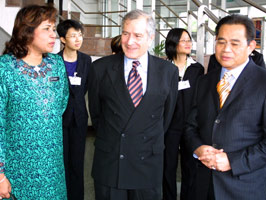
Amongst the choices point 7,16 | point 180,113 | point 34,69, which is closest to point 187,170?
point 180,113

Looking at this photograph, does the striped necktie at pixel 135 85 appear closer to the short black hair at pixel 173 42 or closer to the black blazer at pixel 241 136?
the black blazer at pixel 241 136

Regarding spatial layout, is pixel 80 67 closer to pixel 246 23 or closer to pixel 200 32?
pixel 200 32

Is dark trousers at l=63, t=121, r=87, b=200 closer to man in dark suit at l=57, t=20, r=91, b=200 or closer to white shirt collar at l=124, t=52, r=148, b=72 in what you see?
man in dark suit at l=57, t=20, r=91, b=200

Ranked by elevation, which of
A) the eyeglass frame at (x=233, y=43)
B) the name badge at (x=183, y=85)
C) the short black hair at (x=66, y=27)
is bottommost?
the name badge at (x=183, y=85)

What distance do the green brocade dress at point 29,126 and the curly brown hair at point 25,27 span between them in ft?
0.19

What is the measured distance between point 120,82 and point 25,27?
0.63 m

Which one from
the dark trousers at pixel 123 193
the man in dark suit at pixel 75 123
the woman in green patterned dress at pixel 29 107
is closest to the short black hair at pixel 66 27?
the man in dark suit at pixel 75 123

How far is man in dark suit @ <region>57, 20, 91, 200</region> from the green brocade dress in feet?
2.61

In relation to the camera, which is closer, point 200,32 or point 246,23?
point 246,23

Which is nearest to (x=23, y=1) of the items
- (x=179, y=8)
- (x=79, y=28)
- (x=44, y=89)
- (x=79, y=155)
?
(x=79, y=28)

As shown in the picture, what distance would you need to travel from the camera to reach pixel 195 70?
2.62 metres

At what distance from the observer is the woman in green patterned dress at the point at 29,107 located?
1.66 metres

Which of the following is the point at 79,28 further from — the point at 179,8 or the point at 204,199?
the point at 179,8

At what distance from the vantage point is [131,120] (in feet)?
5.17
